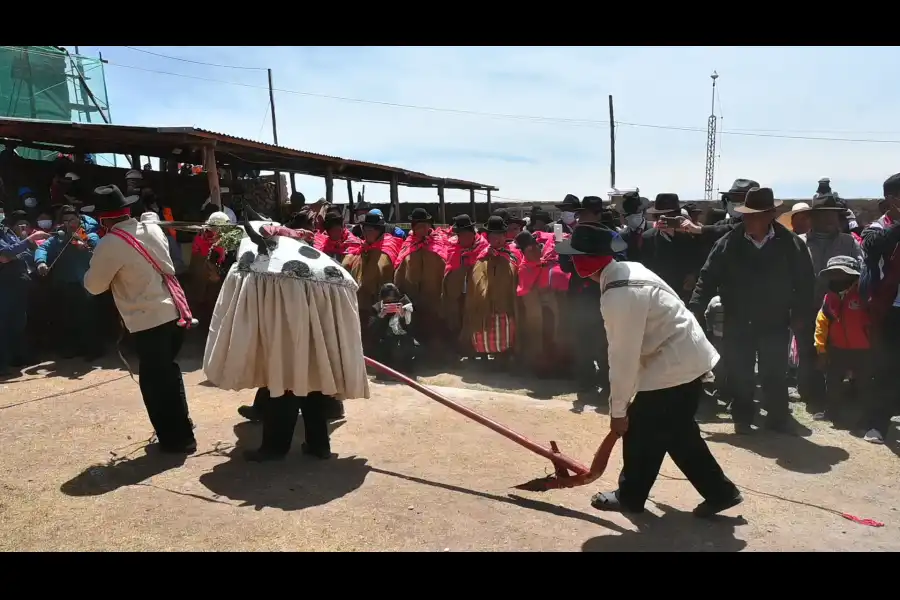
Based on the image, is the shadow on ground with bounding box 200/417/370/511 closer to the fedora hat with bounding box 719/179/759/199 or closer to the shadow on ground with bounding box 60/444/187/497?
the shadow on ground with bounding box 60/444/187/497

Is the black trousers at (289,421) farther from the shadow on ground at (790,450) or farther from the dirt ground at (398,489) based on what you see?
the shadow on ground at (790,450)

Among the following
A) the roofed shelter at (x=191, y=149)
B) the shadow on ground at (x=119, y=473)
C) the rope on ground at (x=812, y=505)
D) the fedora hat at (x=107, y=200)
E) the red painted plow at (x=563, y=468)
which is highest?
the roofed shelter at (x=191, y=149)

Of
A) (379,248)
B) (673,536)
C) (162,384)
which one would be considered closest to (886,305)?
(673,536)

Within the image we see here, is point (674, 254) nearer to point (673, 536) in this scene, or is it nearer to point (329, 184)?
point (673, 536)

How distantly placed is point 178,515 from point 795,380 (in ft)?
21.3

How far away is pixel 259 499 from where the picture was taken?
3.90 metres

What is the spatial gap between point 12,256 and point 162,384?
14.4 ft

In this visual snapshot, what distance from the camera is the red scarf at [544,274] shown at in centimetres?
710

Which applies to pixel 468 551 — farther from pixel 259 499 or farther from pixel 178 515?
pixel 178 515

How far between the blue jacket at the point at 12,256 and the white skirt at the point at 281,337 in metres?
4.87

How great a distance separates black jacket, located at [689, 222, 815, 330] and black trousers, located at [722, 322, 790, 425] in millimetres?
107

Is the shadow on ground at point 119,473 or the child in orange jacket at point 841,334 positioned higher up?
the child in orange jacket at point 841,334

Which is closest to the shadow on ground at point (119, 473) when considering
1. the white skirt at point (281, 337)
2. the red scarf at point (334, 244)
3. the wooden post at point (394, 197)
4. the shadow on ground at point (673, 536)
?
the white skirt at point (281, 337)
